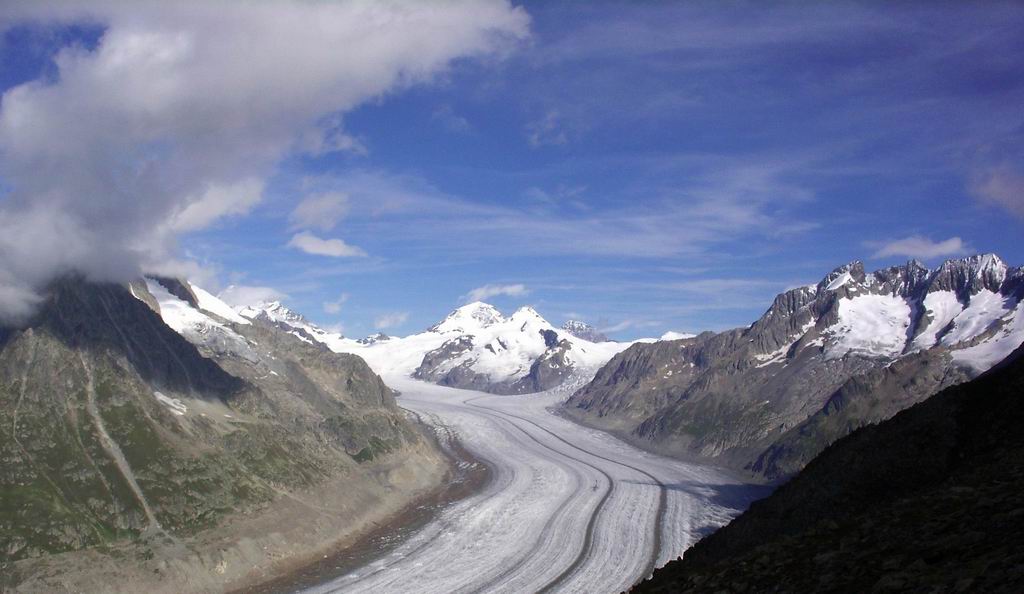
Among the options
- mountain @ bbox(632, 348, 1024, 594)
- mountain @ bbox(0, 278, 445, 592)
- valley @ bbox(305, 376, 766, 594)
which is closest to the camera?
mountain @ bbox(632, 348, 1024, 594)

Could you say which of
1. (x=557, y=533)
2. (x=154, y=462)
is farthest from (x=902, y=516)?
(x=154, y=462)

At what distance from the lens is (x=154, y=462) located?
367 ft

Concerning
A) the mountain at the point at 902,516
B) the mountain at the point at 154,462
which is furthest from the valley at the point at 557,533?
the mountain at the point at 902,516

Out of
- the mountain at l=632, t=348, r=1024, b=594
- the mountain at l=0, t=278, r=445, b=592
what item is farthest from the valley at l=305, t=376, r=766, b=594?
the mountain at l=632, t=348, r=1024, b=594

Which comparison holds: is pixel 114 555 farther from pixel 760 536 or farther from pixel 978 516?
pixel 978 516

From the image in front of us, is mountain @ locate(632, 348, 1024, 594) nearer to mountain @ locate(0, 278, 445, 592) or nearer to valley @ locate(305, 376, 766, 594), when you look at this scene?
valley @ locate(305, 376, 766, 594)

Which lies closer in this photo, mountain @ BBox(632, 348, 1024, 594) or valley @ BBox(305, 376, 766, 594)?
mountain @ BBox(632, 348, 1024, 594)

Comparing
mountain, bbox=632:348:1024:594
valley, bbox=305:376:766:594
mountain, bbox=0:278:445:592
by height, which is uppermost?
mountain, bbox=0:278:445:592

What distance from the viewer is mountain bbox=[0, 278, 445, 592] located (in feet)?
294

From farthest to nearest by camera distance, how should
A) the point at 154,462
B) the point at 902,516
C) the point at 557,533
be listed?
the point at 557,533 < the point at 154,462 < the point at 902,516

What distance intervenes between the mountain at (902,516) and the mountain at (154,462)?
76.1 m

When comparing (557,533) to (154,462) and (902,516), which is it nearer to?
(154,462)

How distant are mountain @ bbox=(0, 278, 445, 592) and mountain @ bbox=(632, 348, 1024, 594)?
7613cm

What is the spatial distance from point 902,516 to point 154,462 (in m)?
112
